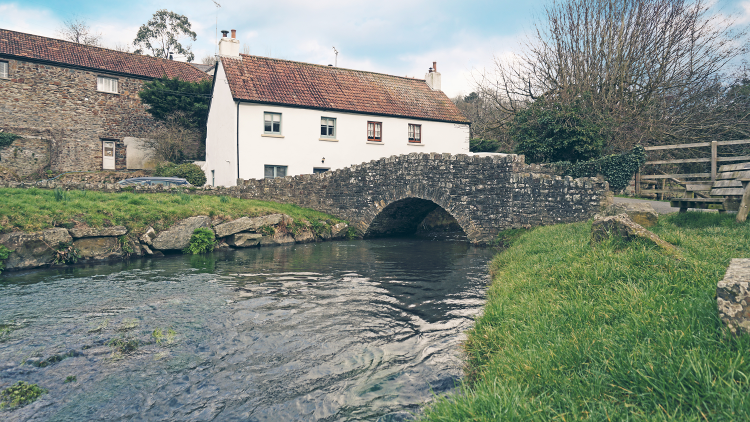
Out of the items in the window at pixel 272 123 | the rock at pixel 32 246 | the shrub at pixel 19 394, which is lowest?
the shrub at pixel 19 394

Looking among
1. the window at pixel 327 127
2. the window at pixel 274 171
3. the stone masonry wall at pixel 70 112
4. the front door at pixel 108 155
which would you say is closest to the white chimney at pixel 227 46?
A: the window at pixel 327 127

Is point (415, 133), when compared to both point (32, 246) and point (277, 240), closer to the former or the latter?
point (277, 240)

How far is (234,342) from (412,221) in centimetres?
1652

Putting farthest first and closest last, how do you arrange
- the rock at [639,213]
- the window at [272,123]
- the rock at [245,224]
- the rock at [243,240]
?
1. the window at [272,123]
2. the rock at [243,240]
3. the rock at [245,224]
4. the rock at [639,213]

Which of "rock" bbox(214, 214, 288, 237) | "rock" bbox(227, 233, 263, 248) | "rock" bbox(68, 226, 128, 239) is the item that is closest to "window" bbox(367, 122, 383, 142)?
"rock" bbox(214, 214, 288, 237)

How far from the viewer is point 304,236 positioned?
18172 millimetres

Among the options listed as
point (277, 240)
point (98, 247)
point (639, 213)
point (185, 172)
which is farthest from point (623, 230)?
point (185, 172)

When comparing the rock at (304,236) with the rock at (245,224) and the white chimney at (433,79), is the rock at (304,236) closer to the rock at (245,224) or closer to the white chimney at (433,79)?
the rock at (245,224)

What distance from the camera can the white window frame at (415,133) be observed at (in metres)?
28.5

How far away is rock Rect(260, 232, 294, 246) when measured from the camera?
1669cm

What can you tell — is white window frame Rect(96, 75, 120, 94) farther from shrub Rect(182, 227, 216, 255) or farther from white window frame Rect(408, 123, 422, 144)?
shrub Rect(182, 227, 216, 255)

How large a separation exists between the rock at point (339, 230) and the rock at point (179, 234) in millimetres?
5895

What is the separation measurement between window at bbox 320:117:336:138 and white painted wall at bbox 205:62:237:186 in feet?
16.8

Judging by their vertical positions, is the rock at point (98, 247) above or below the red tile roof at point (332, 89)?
below
